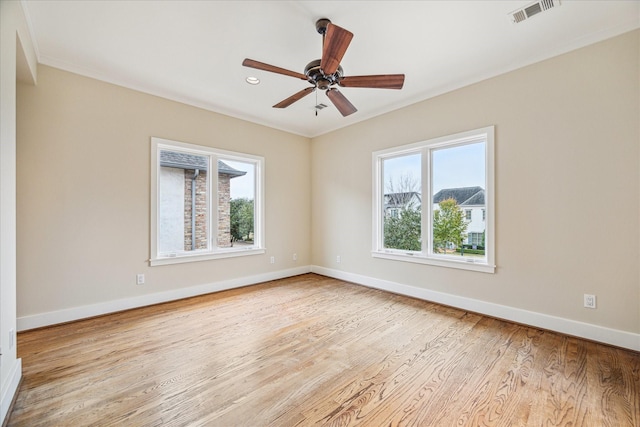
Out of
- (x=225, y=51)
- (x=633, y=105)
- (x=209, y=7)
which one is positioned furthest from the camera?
(x=225, y=51)

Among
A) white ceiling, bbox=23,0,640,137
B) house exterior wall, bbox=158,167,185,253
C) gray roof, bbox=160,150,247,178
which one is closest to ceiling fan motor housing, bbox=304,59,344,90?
white ceiling, bbox=23,0,640,137

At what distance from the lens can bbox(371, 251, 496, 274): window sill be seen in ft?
10.8

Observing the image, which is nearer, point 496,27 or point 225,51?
point 496,27

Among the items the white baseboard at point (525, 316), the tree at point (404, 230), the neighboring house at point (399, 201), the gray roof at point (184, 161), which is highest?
the gray roof at point (184, 161)

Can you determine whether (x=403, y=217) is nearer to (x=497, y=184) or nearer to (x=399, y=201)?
(x=399, y=201)

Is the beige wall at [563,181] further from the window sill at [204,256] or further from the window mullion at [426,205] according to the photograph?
the window sill at [204,256]

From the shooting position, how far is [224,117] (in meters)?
4.41

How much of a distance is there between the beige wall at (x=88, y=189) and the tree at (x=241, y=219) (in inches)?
25.7

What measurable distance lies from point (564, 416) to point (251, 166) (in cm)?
465

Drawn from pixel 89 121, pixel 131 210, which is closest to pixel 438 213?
pixel 131 210

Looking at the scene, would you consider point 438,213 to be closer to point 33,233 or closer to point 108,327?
point 108,327

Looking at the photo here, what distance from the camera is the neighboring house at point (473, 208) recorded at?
3412 mm

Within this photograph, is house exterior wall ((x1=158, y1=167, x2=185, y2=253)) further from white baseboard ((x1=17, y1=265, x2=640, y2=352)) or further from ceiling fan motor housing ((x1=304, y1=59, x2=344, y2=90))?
ceiling fan motor housing ((x1=304, y1=59, x2=344, y2=90))

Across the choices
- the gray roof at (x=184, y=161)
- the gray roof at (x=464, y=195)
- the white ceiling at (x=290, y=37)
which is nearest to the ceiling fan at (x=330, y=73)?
the white ceiling at (x=290, y=37)
